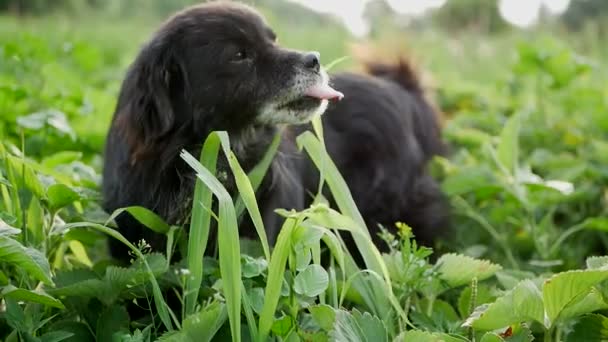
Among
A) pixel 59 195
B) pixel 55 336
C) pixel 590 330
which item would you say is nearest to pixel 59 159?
pixel 59 195

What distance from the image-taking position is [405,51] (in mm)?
4102

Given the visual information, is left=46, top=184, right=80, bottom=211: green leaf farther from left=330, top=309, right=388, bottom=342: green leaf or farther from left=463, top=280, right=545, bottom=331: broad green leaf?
left=463, top=280, right=545, bottom=331: broad green leaf

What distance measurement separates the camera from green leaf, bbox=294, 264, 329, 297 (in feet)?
5.31

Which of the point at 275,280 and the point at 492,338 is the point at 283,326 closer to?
the point at 275,280

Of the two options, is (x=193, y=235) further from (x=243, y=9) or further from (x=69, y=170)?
(x=243, y=9)

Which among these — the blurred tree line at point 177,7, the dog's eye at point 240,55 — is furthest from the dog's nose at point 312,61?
the blurred tree line at point 177,7

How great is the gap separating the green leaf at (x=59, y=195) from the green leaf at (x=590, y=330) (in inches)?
46.7

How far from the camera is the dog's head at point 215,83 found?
234cm

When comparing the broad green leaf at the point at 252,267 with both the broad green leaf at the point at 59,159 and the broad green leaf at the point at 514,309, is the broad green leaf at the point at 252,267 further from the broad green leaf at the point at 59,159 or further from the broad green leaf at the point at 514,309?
the broad green leaf at the point at 59,159

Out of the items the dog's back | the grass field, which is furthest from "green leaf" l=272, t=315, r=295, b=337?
the dog's back

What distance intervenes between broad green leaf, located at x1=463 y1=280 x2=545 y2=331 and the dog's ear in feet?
3.77

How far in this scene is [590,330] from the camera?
1.75 m

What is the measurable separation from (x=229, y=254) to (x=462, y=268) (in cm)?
60

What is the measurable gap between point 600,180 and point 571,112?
1190 mm
